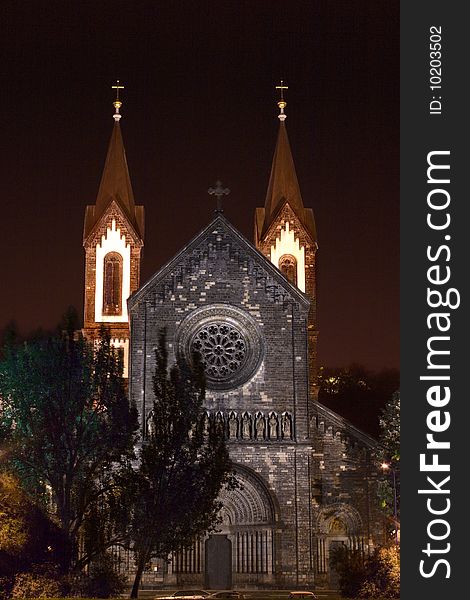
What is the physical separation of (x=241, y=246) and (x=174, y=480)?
714 inches

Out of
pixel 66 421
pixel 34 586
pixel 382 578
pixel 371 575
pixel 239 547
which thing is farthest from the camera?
pixel 239 547

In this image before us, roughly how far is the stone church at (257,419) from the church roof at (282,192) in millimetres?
11779

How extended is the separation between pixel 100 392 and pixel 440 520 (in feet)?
57.0

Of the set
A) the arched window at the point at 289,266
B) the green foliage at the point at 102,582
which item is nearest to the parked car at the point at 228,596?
the green foliage at the point at 102,582

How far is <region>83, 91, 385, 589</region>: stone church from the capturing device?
5059 cm

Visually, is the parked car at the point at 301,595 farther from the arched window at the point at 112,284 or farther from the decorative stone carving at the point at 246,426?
the arched window at the point at 112,284

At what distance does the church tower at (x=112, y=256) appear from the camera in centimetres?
6166

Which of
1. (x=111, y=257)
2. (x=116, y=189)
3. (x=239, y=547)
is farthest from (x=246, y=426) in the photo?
(x=116, y=189)

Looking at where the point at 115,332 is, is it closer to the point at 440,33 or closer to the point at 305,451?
the point at 305,451

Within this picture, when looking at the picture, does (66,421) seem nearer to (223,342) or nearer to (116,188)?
(223,342)

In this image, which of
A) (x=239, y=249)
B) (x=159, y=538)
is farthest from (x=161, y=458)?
(x=239, y=249)

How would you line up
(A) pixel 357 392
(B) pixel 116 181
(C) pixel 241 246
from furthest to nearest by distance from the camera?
(A) pixel 357 392, (B) pixel 116 181, (C) pixel 241 246

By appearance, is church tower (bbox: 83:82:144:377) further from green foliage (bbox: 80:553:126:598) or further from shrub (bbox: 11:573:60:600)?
shrub (bbox: 11:573:60:600)

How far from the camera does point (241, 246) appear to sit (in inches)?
2133
